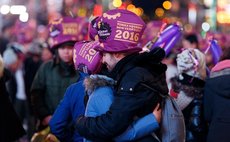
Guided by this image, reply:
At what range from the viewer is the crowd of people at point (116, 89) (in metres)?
4.43

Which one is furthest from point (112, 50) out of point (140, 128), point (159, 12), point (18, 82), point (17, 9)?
point (159, 12)

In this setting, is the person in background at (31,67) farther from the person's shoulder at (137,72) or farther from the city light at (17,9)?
the city light at (17,9)

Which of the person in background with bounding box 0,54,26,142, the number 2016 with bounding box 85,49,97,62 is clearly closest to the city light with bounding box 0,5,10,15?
the person in background with bounding box 0,54,26,142

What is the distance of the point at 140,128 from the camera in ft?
14.6

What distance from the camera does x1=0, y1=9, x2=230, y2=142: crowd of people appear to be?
4.43 metres

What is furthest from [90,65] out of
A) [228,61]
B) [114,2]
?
[114,2]

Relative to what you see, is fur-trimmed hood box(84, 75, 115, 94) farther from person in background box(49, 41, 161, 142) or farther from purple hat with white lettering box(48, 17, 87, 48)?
purple hat with white lettering box(48, 17, 87, 48)

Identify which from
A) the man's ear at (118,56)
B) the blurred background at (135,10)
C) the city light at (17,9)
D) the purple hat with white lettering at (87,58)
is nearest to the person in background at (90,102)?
the purple hat with white lettering at (87,58)

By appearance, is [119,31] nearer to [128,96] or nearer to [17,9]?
[128,96]

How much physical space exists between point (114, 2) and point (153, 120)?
34.0m

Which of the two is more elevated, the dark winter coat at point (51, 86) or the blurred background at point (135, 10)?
the dark winter coat at point (51, 86)

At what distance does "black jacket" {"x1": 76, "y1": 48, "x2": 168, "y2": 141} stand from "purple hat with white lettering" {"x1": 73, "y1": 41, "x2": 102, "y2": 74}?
2.33ft

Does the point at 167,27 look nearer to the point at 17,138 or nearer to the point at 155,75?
the point at 17,138

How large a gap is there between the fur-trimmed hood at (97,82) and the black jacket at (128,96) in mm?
48
